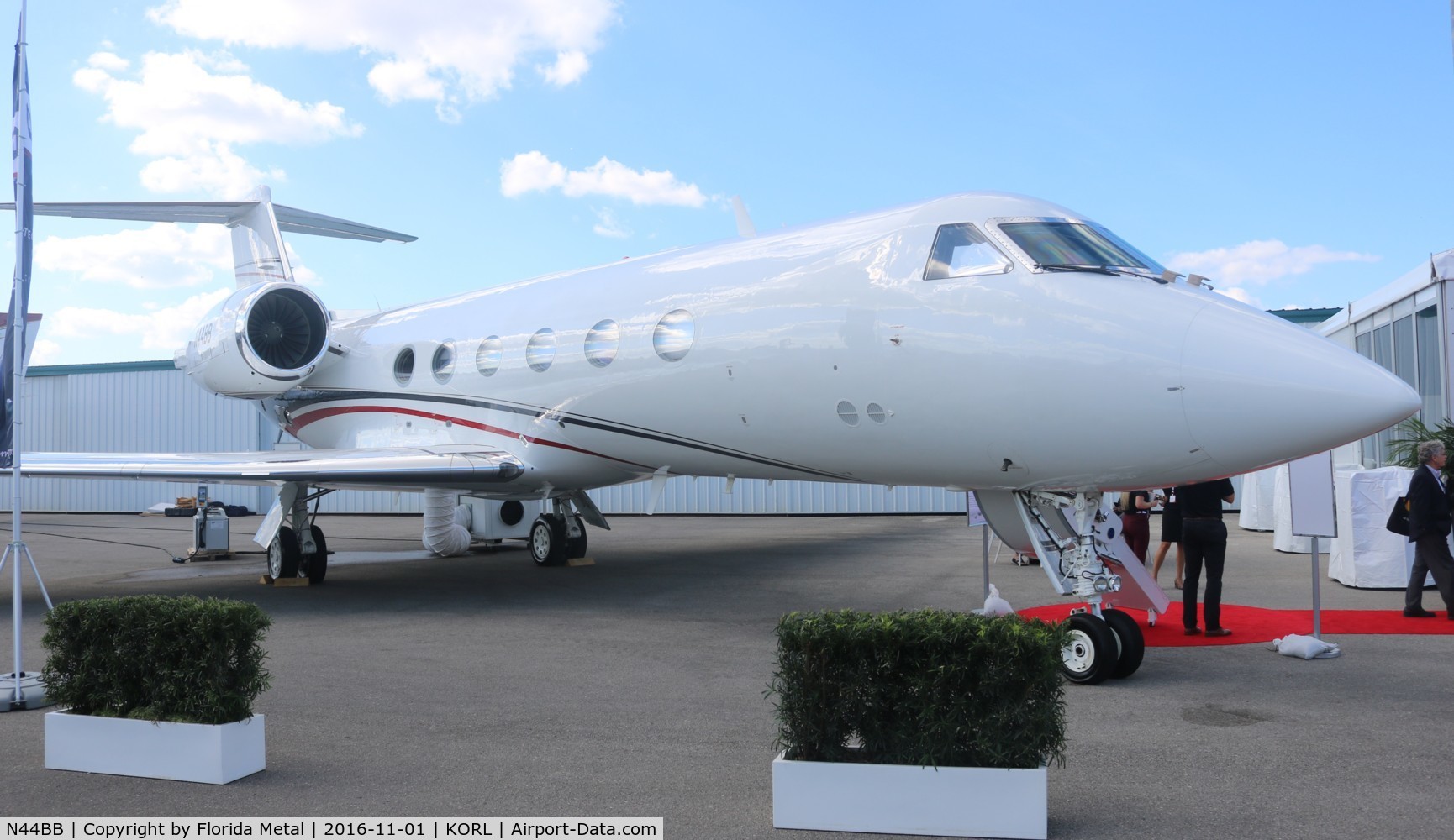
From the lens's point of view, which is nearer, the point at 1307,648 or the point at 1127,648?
the point at 1127,648

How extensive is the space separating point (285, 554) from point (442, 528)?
4278mm

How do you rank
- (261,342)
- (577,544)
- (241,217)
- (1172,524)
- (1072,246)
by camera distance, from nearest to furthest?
(1072,246)
(1172,524)
(261,342)
(577,544)
(241,217)

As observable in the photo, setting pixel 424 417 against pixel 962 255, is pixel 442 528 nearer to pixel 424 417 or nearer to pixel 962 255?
pixel 424 417

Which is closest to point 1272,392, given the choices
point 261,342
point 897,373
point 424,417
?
point 897,373

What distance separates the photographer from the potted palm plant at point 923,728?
3977 millimetres

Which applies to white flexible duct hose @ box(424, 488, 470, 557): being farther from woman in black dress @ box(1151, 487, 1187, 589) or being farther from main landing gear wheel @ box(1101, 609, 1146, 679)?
main landing gear wheel @ box(1101, 609, 1146, 679)

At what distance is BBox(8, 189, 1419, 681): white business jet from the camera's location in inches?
247

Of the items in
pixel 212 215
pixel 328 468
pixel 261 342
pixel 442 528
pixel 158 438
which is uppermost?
pixel 212 215

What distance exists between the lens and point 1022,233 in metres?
7.33

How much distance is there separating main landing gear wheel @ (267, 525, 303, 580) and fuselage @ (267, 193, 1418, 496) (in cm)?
276

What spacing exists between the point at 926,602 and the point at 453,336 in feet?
20.4

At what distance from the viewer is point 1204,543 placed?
338 inches

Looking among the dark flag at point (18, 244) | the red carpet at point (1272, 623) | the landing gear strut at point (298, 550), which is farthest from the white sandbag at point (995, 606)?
the landing gear strut at point (298, 550)

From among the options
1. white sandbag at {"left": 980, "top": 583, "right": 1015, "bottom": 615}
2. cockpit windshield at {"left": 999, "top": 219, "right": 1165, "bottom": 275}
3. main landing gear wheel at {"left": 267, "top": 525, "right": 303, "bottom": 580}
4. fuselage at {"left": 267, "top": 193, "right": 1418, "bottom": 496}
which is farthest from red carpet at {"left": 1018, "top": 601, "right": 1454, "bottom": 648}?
main landing gear wheel at {"left": 267, "top": 525, "right": 303, "bottom": 580}
